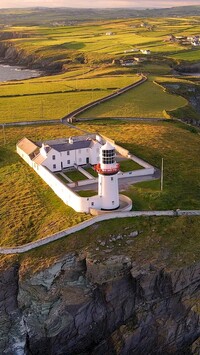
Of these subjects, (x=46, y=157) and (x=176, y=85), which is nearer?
(x=46, y=157)

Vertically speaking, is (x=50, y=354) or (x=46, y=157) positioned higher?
(x=46, y=157)

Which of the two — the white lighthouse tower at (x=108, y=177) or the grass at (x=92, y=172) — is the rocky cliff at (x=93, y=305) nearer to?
the white lighthouse tower at (x=108, y=177)

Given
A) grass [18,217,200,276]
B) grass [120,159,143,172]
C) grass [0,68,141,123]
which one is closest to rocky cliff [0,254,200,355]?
grass [18,217,200,276]

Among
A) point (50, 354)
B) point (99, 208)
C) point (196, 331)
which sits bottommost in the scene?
point (50, 354)

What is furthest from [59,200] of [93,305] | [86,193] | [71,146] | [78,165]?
[93,305]

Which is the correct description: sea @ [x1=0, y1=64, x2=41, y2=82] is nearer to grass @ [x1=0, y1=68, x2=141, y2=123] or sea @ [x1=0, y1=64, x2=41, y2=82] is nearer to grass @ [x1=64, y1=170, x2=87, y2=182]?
grass @ [x1=0, y1=68, x2=141, y2=123]

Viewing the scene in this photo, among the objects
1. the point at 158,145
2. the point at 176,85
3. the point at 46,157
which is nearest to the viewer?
the point at 46,157

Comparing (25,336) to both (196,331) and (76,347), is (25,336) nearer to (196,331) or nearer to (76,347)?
(76,347)

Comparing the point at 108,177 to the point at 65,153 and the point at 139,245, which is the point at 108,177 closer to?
the point at 139,245

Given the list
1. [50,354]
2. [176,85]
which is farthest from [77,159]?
[176,85]

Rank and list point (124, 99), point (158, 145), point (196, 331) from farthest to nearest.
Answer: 1. point (124, 99)
2. point (158, 145)
3. point (196, 331)
